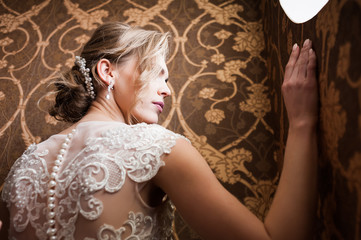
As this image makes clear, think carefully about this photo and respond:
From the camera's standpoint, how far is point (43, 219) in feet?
2.84

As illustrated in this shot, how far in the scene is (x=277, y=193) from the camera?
0.78 metres

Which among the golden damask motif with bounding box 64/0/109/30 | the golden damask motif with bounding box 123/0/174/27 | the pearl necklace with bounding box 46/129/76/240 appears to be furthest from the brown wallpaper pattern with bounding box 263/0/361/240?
the golden damask motif with bounding box 64/0/109/30

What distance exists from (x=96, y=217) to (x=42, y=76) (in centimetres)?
143

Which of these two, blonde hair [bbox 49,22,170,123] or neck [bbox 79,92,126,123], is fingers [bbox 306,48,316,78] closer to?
blonde hair [bbox 49,22,170,123]

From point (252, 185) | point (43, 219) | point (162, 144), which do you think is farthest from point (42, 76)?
point (252, 185)

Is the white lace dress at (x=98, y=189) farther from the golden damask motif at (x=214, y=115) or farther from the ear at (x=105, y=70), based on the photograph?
the golden damask motif at (x=214, y=115)

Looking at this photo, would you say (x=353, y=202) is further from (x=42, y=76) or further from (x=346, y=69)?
(x=42, y=76)

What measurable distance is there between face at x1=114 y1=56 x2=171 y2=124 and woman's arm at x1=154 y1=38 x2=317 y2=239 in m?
0.40

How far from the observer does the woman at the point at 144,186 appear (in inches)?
29.2

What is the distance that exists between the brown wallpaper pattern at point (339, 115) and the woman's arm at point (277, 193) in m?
0.05

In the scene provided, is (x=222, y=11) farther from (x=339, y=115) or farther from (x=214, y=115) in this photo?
(x=339, y=115)

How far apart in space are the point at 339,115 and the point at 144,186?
1.89 ft

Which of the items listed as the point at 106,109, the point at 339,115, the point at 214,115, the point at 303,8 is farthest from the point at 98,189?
the point at 214,115

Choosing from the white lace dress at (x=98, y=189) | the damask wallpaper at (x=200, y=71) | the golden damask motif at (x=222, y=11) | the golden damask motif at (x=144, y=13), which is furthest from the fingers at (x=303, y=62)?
the golden damask motif at (x=144, y=13)
